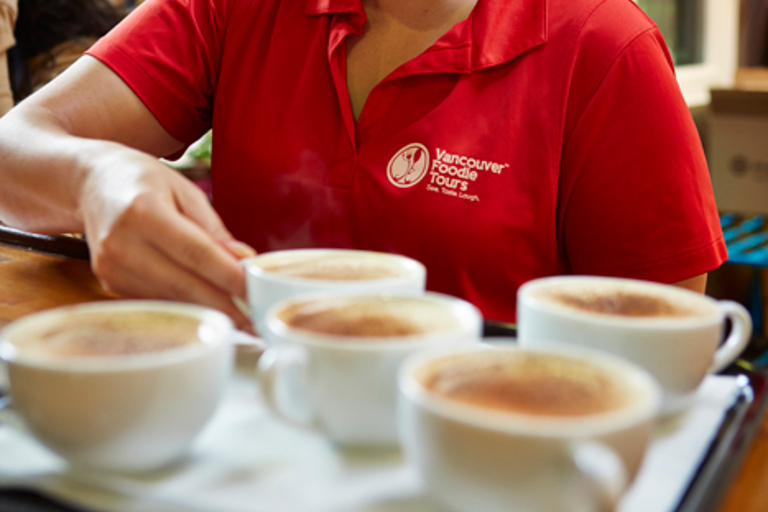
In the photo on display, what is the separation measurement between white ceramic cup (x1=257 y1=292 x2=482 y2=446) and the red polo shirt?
0.63 meters

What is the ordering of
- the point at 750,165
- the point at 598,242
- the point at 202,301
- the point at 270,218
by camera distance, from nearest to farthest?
the point at 202,301 → the point at 598,242 → the point at 270,218 → the point at 750,165

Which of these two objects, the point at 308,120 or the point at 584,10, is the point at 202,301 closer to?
the point at 308,120

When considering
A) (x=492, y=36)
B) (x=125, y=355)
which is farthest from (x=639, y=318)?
(x=492, y=36)

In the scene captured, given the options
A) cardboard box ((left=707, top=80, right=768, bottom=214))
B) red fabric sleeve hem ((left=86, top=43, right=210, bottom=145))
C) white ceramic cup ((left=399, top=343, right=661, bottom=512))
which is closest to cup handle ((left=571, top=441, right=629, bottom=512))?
white ceramic cup ((left=399, top=343, right=661, bottom=512))

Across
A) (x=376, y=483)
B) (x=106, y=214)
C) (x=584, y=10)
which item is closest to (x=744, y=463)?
(x=376, y=483)

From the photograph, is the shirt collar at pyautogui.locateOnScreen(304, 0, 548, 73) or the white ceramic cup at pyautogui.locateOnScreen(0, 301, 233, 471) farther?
the shirt collar at pyautogui.locateOnScreen(304, 0, 548, 73)

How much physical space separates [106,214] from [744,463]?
0.68 m

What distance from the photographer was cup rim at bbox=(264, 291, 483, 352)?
0.59 metres

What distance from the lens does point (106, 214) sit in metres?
0.89

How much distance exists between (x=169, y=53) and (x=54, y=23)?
1294 mm

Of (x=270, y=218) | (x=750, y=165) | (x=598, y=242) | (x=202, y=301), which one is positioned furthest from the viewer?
(x=750, y=165)

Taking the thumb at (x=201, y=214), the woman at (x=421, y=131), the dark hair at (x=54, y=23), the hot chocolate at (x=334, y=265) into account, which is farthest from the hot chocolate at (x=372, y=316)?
the dark hair at (x=54, y=23)

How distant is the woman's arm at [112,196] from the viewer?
85cm

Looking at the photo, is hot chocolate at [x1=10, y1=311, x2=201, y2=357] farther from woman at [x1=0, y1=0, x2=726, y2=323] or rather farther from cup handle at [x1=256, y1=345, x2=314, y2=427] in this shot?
woman at [x1=0, y1=0, x2=726, y2=323]
